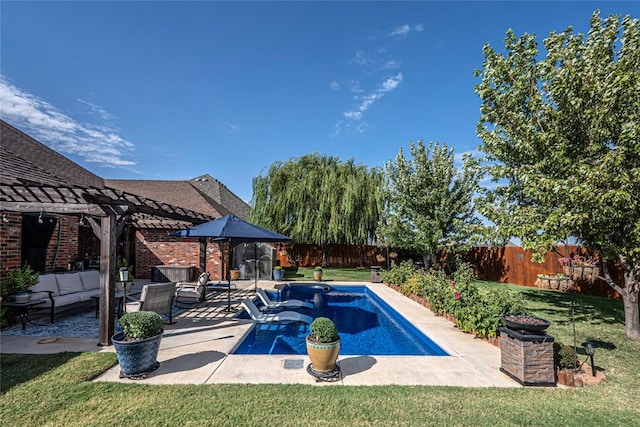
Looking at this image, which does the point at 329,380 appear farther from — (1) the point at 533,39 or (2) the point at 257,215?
(2) the point at 257,215

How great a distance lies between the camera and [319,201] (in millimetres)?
17781

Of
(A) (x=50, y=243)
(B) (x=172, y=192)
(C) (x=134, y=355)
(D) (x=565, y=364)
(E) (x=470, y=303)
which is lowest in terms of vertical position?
(D) (x=565, y=364)

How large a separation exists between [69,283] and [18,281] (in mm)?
1032

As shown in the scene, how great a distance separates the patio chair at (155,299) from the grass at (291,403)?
1669 millimetres

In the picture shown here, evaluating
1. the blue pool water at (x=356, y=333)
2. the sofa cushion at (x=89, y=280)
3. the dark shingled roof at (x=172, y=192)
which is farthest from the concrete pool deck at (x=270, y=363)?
the dark shingled roof at (x=172, y=192)

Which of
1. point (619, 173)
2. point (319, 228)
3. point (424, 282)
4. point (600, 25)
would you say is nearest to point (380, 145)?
point (319, 228)

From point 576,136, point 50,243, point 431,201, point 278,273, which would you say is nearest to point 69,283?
point 50,243

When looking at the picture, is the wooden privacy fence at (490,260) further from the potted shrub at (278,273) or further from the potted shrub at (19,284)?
the potted shrub at (19,284)

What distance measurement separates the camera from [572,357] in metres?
4.25

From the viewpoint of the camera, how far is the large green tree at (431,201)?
14922 mm

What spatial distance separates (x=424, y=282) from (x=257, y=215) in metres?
11.1

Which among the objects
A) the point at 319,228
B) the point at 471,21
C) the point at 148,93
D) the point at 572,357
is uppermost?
the point at 471,21

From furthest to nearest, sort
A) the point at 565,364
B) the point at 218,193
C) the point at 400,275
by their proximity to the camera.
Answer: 1. the point at 218,193
2. the point at 400,275
3. the point at 565,364

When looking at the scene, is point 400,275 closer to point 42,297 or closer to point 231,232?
point 231,232
